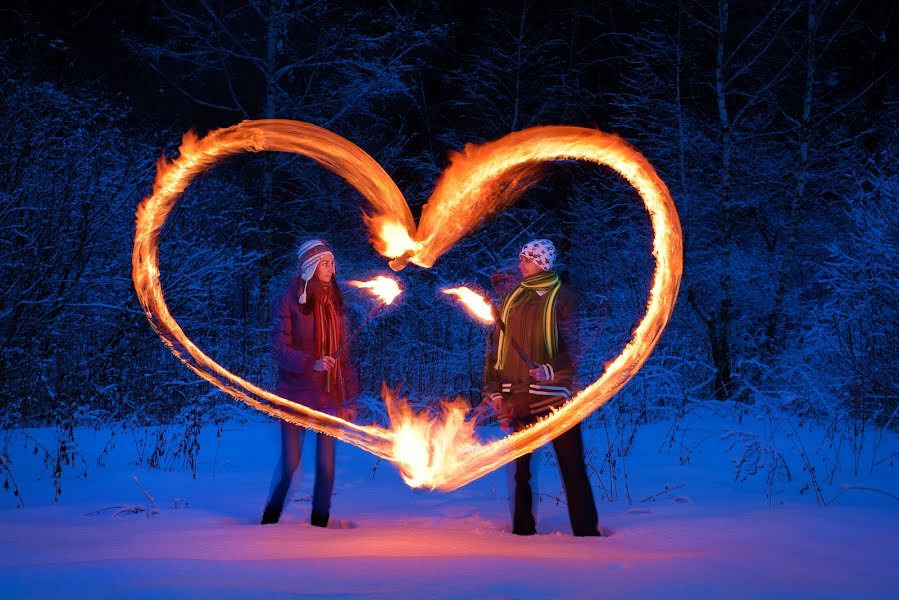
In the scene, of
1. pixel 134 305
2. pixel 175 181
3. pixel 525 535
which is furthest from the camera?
pixel 134 305

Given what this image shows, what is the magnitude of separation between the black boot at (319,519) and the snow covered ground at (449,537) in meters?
0.11

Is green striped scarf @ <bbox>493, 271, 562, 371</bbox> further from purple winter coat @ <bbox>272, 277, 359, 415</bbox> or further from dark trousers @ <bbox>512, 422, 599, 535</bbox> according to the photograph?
purple winter coat @ <bbox>272, 277, 359, 415</bbox>

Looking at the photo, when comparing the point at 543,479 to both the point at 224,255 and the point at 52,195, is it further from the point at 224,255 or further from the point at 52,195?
the point at 224,255

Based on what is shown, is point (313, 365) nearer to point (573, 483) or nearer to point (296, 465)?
point (296, 465)

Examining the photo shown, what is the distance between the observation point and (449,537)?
6160 mm

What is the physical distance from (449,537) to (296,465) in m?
1.31

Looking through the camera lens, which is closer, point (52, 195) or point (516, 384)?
→ point (516, 384)

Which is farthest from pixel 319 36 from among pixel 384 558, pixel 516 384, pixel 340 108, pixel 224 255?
pixel 384 558

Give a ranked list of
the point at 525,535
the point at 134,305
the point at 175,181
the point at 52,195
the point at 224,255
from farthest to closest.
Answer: the point at 224,255 → the point at 134,305 → the point at 52,195 → the point at 175,181 → the point at 525,535

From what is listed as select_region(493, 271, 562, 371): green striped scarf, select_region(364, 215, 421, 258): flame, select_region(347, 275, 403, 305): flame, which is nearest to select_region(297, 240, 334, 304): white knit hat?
select_region(347, 275, 403, 305): flame

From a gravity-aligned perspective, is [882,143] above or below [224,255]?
above

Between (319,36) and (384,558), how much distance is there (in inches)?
577

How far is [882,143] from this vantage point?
59.1 feet

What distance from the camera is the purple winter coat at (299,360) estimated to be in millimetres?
6535
